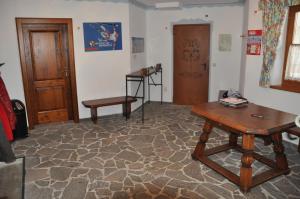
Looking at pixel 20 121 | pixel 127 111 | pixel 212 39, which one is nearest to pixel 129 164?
pixel 127 111

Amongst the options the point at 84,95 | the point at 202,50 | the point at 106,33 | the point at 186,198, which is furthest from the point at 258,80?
the point at 84,95

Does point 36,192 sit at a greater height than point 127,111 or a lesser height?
lesser

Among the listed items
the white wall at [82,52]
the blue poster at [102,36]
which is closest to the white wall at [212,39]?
the white wall at [82,52]

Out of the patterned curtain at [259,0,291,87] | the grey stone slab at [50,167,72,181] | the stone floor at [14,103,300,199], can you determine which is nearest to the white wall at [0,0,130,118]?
the stone floor at [14,103,300,199]

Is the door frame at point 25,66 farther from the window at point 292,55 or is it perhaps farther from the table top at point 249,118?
the window at point 292,55

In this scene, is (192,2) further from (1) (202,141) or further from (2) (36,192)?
(2) (36,192)

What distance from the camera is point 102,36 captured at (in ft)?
16.5

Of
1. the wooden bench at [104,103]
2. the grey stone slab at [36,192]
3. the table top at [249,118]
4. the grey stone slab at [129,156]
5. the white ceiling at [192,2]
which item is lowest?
the grey stone slab at [36,192]

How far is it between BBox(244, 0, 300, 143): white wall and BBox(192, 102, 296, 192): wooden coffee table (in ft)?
3.02

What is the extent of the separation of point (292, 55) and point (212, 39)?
2366mm

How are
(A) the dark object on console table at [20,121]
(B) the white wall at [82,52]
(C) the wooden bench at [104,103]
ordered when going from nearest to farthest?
(A) the dark object on console table at [20,121] < (B) the white wall at [82,52] < (C) the wooden bench at [104,103]

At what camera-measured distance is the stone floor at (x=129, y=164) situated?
271 centimetres

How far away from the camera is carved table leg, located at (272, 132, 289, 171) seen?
2932mm

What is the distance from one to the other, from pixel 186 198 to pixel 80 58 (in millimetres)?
3519
